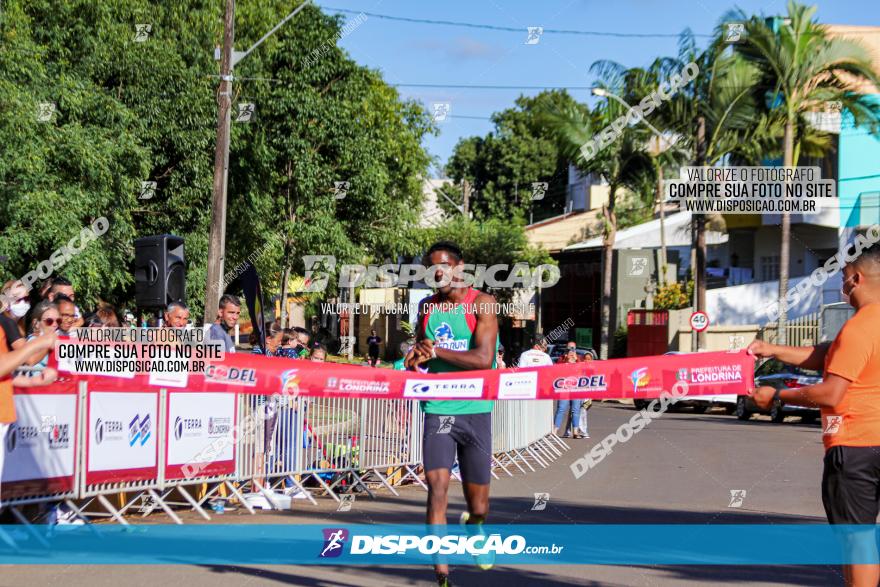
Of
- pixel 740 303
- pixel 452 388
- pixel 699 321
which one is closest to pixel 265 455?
pixel 452 388

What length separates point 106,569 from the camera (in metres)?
7.69

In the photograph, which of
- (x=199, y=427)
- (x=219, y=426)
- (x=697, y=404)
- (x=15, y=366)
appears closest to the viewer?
(x=15, y=366)

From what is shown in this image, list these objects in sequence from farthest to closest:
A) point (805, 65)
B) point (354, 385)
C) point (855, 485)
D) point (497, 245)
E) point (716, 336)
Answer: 1. point (497, 245)
2. point (716, 336)
3. point (805, 65)
4. point (354, 385)
5. point (855, 485)

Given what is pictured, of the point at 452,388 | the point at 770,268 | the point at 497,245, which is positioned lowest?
the point at 452,388

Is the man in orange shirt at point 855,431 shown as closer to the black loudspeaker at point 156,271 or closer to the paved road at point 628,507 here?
the paved road at point 628,507

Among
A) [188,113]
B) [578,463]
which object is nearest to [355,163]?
[188,113]

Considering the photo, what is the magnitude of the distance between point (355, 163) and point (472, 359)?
1084 inches

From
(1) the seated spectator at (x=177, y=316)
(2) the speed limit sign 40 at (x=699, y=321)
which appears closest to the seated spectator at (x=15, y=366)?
(1) the seated spectator at (x=177, y=316)

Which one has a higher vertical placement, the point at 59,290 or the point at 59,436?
the point at 59,290

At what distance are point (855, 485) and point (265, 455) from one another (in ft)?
21.5

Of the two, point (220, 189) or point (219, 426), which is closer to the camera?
point (219, 426)

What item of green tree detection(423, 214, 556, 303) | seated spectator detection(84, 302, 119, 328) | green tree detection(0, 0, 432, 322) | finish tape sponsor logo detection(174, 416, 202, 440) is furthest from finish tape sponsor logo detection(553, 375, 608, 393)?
green tree detection(423, 214, 556, 303)

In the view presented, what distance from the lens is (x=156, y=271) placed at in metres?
12.5

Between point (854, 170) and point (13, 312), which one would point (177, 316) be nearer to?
point (13, 312)
